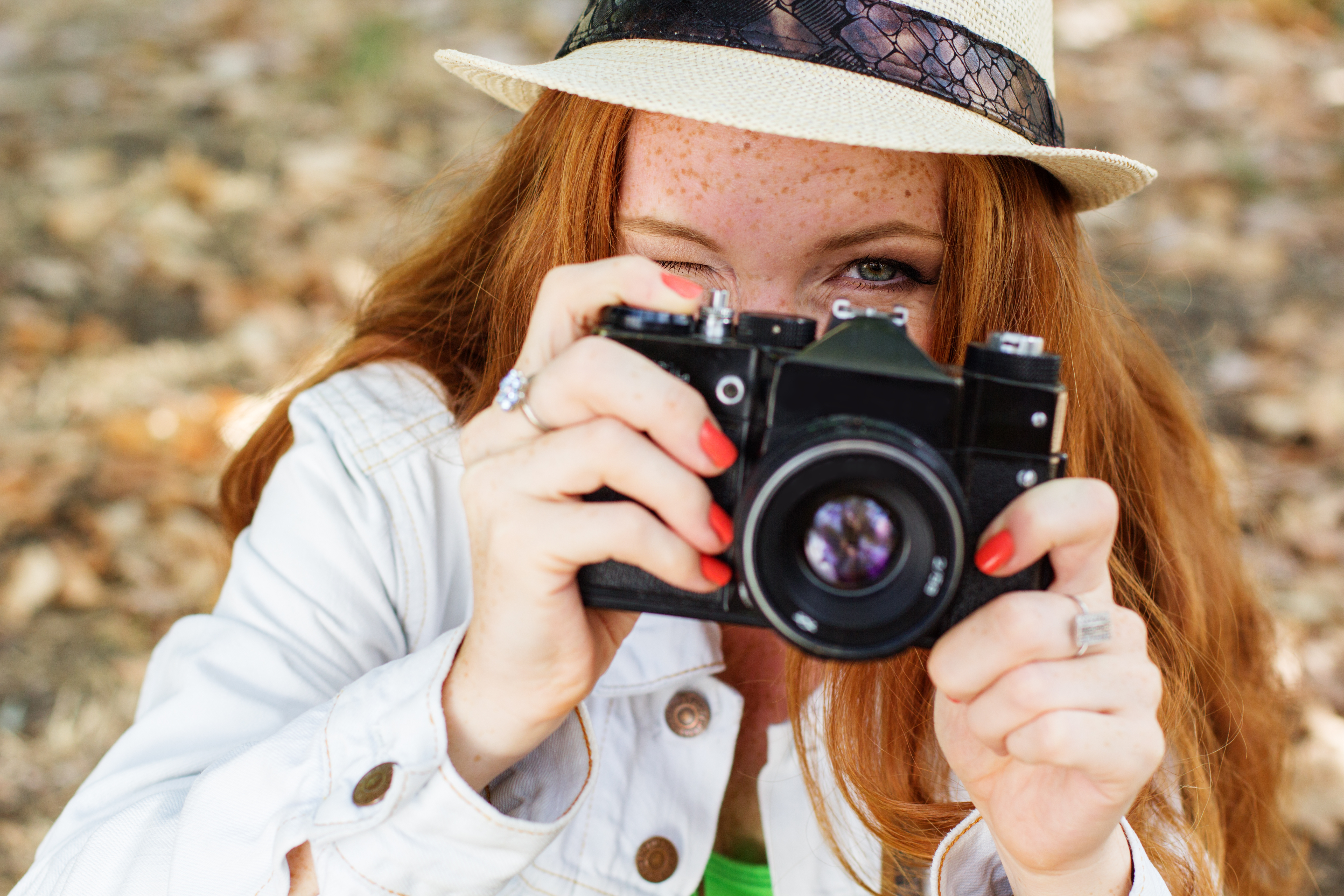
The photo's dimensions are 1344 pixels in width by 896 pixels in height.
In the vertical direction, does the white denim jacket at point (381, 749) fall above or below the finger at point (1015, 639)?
below

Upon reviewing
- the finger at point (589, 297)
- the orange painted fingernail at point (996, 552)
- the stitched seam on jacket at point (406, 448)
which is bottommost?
the stitched seam on jacket at point (406, 448)

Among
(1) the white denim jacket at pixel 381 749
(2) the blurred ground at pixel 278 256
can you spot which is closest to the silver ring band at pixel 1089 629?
(1) the white denim jacket at pixel 381 749

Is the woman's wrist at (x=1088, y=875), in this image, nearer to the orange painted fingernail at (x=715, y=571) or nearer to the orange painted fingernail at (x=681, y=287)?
the orange painted fingernail at (x=715, y=571)

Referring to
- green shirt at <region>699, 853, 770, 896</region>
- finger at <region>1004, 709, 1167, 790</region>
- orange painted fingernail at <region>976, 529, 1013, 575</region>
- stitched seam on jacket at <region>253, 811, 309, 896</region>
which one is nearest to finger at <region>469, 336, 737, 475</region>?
orange painted fingernail at <region>976, 529, 1013, 575</region>

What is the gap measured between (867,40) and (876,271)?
0.24m

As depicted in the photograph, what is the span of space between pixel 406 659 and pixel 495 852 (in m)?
0.20

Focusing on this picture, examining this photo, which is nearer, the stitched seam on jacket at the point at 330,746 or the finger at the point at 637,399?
the finger at the point at 637,399

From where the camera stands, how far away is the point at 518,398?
35.2 inches

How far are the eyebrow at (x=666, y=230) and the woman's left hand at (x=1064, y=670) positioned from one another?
1.41 feet

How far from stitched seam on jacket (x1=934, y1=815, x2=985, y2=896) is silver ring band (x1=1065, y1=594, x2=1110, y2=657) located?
297 mm

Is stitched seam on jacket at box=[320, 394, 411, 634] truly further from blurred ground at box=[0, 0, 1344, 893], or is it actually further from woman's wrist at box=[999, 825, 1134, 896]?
woman's wrist at box=[999, 825, 1134, 896]

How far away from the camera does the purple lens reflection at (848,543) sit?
800mm

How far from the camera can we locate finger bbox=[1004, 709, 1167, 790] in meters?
0.80

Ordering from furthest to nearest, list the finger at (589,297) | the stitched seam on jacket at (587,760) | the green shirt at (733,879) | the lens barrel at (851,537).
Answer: the green shirt at (733,879) < the stitched seam on jacket at (587,760) < the finger at (589,297) < the lens barrel at (851,537)
